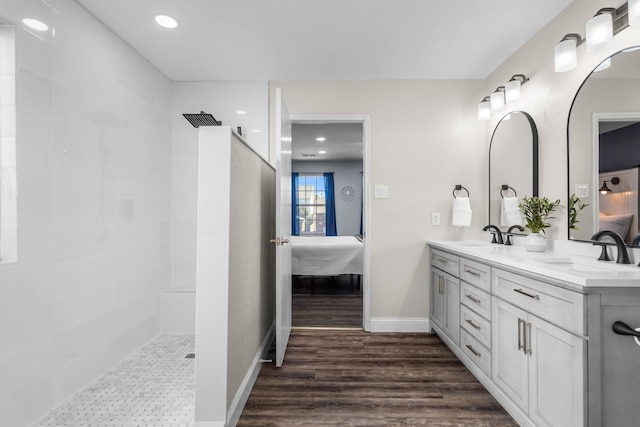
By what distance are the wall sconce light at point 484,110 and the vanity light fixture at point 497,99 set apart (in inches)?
2.8

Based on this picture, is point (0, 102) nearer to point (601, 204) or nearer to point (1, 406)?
point (1, 406)

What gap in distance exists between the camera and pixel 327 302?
408cm

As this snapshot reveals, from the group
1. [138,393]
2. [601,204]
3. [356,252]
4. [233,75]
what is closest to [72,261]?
[138,393]

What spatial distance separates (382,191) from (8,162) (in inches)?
104

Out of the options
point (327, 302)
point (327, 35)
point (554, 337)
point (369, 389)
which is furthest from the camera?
point (327, 302)

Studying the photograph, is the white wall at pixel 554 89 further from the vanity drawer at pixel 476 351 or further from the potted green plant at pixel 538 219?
the vanity drawer at pixel 476 351

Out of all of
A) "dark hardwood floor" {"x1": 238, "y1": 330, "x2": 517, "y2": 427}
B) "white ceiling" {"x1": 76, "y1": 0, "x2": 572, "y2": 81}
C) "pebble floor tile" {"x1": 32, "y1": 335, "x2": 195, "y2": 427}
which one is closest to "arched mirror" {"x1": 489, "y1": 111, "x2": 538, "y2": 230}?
"white ceiling" {"x1": 76, "y1": 0, "x2": 572, "y2": 81}

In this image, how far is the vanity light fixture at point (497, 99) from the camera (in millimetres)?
2736

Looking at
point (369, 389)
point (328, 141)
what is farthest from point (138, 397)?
point (328, 141)

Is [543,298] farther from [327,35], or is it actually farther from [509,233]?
[327,35]

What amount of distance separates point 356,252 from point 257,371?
266cm

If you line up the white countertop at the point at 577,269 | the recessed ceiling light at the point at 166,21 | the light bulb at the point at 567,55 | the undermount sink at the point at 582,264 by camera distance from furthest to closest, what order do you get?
the recessed ceiling light at the point at 166,21, the light bulb at the point at 567,55, the undermount sink at the point at 582,264, the white countertop at the point at 577,269

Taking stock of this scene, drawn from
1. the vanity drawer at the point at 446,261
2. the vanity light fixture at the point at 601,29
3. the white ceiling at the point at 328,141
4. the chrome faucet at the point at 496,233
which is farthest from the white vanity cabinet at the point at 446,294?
the white ceiling at the point at 328,141

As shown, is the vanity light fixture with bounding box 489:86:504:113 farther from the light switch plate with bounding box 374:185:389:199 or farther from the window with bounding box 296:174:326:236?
Result: the window with bounding box 296:174:326:236
